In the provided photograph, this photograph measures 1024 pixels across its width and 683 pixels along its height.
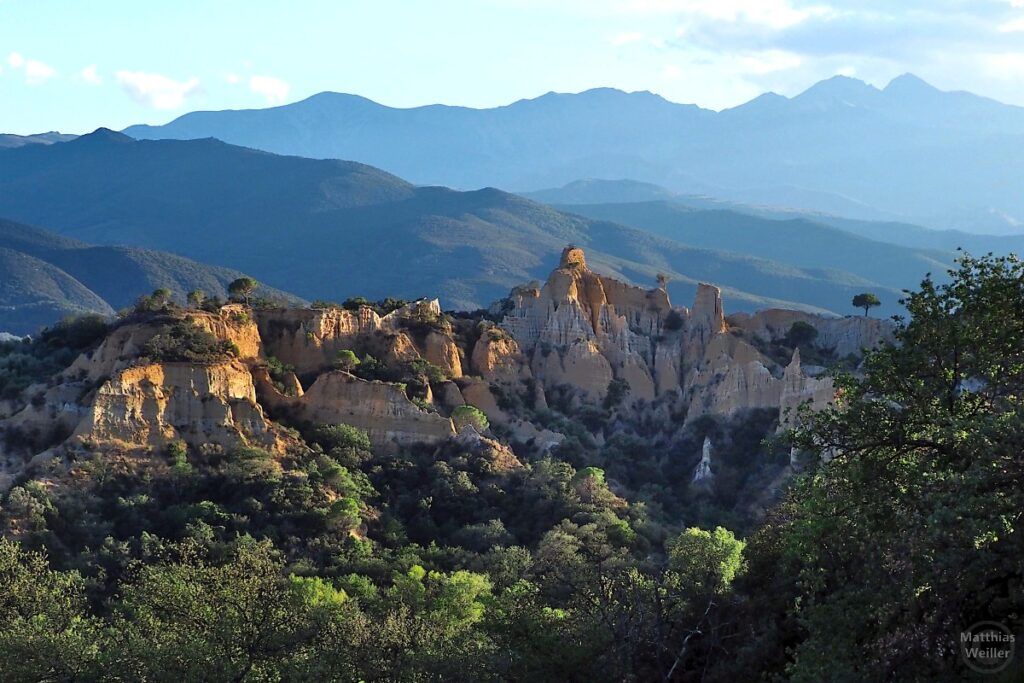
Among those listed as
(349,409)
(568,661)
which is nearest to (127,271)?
(349,409)

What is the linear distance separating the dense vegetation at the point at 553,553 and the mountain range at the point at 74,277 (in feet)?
289

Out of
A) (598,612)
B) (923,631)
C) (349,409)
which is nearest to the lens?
(923,631)

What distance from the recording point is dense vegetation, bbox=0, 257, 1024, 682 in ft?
53.3

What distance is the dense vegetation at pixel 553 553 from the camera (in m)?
16.2

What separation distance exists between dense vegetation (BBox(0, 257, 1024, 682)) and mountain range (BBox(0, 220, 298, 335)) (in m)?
88.1

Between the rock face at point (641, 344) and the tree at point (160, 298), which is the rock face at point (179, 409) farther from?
the rock face at point (641, 344)

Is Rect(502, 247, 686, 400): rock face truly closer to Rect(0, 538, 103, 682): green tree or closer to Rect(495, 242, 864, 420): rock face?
Rect(495, 242, 864, 420): rock face

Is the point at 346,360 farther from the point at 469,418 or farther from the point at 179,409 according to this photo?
the point at 179,409

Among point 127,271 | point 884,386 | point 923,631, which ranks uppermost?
point 884,386

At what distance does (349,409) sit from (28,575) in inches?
735

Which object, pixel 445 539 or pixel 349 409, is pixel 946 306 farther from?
pixel 349 409

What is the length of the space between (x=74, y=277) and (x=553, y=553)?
420ft

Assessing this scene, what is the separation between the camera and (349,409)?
159 feet

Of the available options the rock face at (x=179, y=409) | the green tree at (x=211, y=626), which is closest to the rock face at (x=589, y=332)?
the rock face at (x=179, y=409)
